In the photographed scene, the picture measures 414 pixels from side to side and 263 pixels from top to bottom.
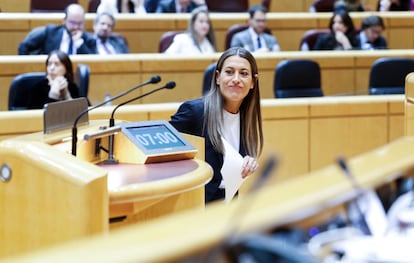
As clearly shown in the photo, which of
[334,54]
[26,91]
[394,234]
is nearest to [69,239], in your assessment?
[394,234]

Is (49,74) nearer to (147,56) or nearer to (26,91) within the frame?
(26,91)

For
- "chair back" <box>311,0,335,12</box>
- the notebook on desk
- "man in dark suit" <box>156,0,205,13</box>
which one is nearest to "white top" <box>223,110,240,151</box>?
the notebook on desk

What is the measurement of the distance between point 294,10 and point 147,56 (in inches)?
120

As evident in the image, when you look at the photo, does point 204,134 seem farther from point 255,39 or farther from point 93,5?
point 93,5

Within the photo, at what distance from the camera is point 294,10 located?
7.88 m

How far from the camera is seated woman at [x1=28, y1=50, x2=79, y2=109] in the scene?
4.34 meters

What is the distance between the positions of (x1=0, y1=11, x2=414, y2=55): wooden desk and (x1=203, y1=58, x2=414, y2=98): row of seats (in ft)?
4.25

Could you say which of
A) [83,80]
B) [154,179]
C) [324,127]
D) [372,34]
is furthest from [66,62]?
[372,34]

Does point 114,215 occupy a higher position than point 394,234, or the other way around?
point 394,234

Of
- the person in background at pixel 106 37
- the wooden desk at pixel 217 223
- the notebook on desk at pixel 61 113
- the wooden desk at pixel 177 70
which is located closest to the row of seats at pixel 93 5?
the person in background at pixel 106 37

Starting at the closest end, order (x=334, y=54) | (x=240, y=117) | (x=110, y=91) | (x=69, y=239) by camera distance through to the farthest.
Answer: (x=69, y=239), (x=240, y=117), (x=110, y=91), (x=334, y=54)

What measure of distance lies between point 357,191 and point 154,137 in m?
1.49

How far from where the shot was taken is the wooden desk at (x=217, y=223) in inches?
34.6

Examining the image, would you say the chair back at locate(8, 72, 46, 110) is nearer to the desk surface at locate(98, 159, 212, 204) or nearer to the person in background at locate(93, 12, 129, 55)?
the person in background at locate(93, 12, 129, 55)
